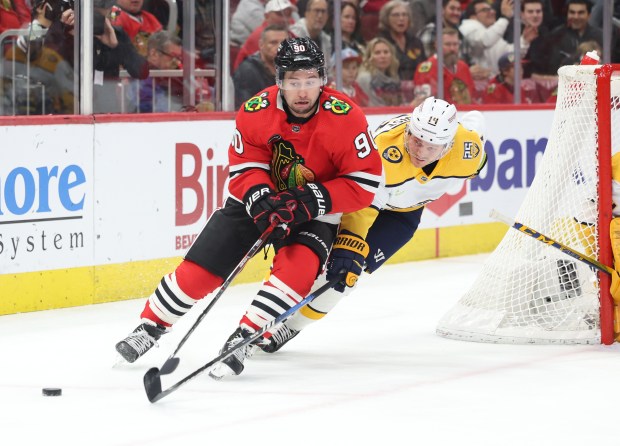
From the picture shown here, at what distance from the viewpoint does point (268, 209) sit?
3.97 meters

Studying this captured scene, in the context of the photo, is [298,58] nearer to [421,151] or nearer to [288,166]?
[288,166]

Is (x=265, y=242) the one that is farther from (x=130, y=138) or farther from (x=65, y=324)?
(x=130, y=138)

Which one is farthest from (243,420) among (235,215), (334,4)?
(334,4)

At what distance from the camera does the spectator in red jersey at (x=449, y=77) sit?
24.9 ft

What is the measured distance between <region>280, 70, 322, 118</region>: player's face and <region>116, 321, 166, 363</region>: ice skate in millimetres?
855

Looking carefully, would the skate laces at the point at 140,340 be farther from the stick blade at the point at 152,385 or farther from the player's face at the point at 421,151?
the player's face at the point at 421,151

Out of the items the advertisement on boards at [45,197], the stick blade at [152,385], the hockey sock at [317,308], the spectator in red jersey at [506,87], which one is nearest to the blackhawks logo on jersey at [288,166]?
the hockey sock at [317,308]

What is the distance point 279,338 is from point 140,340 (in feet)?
1.78

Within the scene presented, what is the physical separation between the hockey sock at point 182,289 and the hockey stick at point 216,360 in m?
0.25

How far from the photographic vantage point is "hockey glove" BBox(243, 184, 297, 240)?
3.96 metres

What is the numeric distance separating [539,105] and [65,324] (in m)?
3.91

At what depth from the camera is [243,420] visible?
3502 millimetres

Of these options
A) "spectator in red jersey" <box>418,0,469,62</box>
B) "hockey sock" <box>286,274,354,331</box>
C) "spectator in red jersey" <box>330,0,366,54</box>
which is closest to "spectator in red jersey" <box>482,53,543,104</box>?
"spectator in red jersey" <box>418,0,469,62</box>

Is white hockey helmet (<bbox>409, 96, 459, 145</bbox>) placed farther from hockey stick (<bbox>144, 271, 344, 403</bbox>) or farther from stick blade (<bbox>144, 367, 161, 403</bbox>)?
stick blade (<bbox>144, 367, 161, 403</bbox>)
